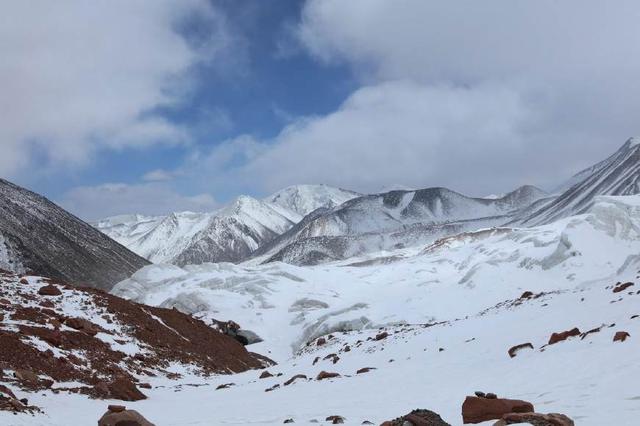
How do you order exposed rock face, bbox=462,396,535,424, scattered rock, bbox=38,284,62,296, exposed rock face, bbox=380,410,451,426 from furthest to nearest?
scattered rock, bbox=38,284,62,296 → exposed rock face, bbox=462,396,535,424 → exposed rock face, bbox=380,410,451,426

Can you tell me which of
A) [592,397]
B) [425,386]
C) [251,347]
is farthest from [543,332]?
[251,347]

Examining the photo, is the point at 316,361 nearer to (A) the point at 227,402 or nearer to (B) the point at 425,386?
(A) the point at 227,402

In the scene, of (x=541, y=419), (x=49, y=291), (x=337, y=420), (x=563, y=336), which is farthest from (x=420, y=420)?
(x=49, y=291)

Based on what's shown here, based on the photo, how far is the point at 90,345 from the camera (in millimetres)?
29141

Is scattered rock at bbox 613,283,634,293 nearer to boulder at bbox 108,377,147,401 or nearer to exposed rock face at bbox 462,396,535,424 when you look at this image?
exposed rock face at bbox 462,396,535,424

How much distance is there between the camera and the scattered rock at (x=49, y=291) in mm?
35875

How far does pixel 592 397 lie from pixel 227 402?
43.3 feet

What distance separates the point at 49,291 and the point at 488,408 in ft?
110

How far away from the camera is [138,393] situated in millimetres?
22094

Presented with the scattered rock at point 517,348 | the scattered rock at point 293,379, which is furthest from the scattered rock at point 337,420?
the scattered rock at point 293,379

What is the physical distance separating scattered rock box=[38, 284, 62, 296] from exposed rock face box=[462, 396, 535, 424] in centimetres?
3273

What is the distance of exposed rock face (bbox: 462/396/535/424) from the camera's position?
32.3 ft

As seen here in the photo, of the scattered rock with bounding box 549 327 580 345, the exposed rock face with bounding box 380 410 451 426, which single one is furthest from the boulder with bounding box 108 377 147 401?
the scattered rock with bounding box 549 327 580 345

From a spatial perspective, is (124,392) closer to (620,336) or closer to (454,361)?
(454,361)
